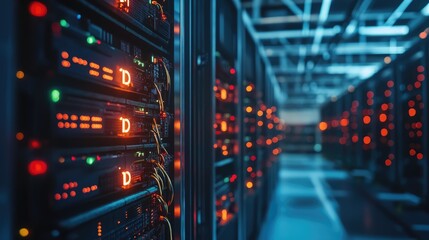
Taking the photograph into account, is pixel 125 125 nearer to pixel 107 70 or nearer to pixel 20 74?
pixel 107 70

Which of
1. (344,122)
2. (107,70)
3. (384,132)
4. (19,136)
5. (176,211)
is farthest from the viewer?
(344,122)

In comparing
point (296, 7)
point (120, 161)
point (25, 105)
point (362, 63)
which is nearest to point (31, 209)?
point (25, 105)

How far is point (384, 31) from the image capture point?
6621 mm

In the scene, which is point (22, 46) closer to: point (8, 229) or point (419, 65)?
point (8, 229)

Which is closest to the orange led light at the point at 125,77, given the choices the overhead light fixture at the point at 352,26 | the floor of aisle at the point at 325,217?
the floor of aisle at the point at 325,217

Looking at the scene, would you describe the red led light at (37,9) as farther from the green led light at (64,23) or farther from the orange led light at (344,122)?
the orange led light at (344,122)

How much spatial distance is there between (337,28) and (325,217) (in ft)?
10.4

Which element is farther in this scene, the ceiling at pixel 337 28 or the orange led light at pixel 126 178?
the ceiling at pixel 337 28

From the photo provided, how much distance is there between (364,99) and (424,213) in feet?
18.9

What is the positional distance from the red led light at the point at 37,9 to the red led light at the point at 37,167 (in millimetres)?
365

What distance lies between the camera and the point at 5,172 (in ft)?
2.74

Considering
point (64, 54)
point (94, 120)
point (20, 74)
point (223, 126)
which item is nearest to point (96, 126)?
point (94, 120)

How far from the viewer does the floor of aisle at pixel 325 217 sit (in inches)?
203

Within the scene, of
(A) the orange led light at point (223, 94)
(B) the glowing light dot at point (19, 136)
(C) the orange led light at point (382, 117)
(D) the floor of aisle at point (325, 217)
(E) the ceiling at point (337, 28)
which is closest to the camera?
(B) the glowing light dot at point (19, 136)
